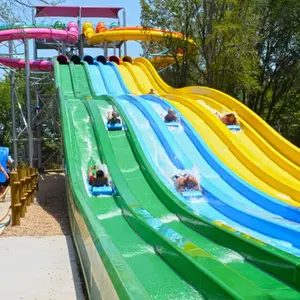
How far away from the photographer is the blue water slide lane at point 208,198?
19.4 ft

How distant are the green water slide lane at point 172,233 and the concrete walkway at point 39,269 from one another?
92 cm

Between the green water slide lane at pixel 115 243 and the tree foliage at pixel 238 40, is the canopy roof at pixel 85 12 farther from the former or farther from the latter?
the green water slide lane at pixel 115 243

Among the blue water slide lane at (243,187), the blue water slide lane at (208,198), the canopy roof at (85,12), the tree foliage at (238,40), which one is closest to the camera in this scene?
the blue water slide lane at (208,198)

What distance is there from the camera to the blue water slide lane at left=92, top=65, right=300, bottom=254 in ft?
19.4

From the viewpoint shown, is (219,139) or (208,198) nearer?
(208,198)

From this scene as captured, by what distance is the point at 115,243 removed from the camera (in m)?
5.38

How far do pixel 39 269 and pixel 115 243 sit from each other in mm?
864

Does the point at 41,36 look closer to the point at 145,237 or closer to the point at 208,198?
the point at 208,198

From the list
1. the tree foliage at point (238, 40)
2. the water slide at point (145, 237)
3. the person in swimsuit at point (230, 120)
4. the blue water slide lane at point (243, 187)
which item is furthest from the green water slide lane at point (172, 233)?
the tree foliage at point (238, 40)

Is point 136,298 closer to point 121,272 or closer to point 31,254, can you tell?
point 121,272

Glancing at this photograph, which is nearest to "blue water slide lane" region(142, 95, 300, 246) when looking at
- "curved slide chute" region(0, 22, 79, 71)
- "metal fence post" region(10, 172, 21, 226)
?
"metal fence post" region(10, 172, 21, 226)

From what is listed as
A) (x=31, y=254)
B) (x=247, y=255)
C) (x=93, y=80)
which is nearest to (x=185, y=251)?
(x=247, y=255)

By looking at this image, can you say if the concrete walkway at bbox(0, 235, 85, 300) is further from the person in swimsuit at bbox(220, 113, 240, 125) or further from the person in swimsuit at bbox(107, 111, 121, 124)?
the person in swimsuit at bbox(220, 113, 240, 125)

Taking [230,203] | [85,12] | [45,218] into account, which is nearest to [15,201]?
[45,218]
